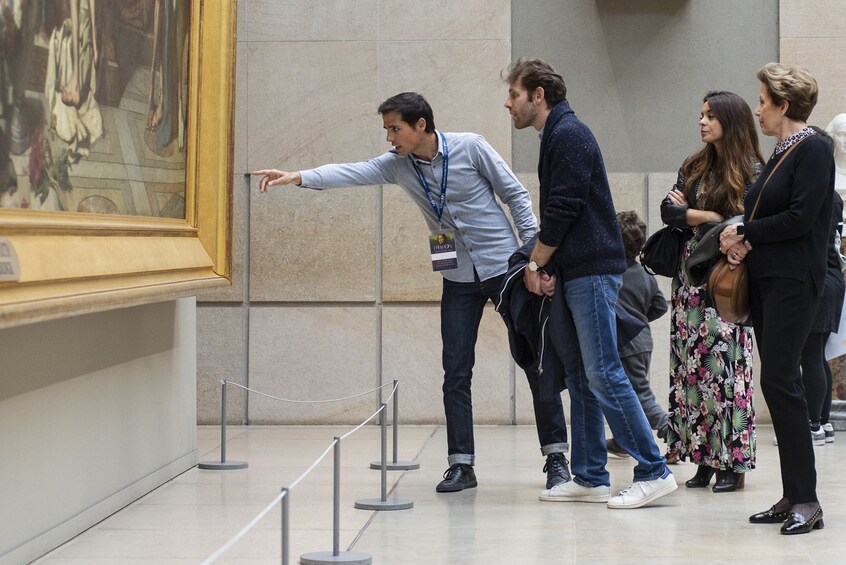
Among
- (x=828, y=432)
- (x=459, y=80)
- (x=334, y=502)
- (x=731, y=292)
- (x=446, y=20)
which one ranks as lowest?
(x=828, y=432)

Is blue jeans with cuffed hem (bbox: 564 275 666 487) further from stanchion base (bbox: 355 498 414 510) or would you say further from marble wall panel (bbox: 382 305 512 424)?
marble wall panel (bbox: 382 305 512 424)

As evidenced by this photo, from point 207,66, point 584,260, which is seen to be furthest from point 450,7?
Result: point 584,260

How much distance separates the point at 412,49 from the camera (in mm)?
9375

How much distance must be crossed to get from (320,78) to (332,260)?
1411 millimetres

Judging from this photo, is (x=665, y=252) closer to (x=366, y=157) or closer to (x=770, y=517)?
(x=770, y=517)

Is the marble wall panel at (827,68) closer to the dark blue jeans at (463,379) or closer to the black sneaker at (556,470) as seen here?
the dark blue jeans at (463,379)

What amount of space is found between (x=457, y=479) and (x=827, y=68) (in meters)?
4.86

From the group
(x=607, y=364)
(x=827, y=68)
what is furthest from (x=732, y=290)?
(x=827, y=68)

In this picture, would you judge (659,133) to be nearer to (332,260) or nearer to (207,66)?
(332,260)

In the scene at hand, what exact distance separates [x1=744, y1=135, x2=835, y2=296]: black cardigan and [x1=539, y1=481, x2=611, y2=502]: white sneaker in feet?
4.70

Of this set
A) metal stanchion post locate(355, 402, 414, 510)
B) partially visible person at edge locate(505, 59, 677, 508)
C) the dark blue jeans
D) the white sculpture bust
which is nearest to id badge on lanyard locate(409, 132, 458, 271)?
the dark blue jeans

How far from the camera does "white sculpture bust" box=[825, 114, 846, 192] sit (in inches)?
344

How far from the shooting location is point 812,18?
9266 millimetres

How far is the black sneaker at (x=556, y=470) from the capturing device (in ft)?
20.6
